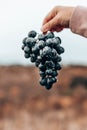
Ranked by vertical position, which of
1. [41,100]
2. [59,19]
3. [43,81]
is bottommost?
[43,81]

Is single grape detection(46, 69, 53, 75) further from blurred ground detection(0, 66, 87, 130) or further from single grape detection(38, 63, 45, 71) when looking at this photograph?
blurred ground detection(0, 66, 87, 130)

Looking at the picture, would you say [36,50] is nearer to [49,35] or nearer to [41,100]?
[49,35]

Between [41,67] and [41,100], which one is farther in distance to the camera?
[41,100]

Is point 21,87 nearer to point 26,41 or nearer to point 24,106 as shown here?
point 24,106

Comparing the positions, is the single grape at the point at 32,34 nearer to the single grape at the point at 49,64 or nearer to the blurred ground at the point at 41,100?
the single grape at the point at 49,64

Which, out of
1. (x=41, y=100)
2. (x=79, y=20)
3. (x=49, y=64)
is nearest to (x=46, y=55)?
(x=49, y=64)

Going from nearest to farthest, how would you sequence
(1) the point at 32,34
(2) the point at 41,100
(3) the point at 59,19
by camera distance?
(3) the point at 59,19 → (1) the point at 32,34 → (2) the point at 41,100

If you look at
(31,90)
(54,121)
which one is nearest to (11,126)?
(54,121)
